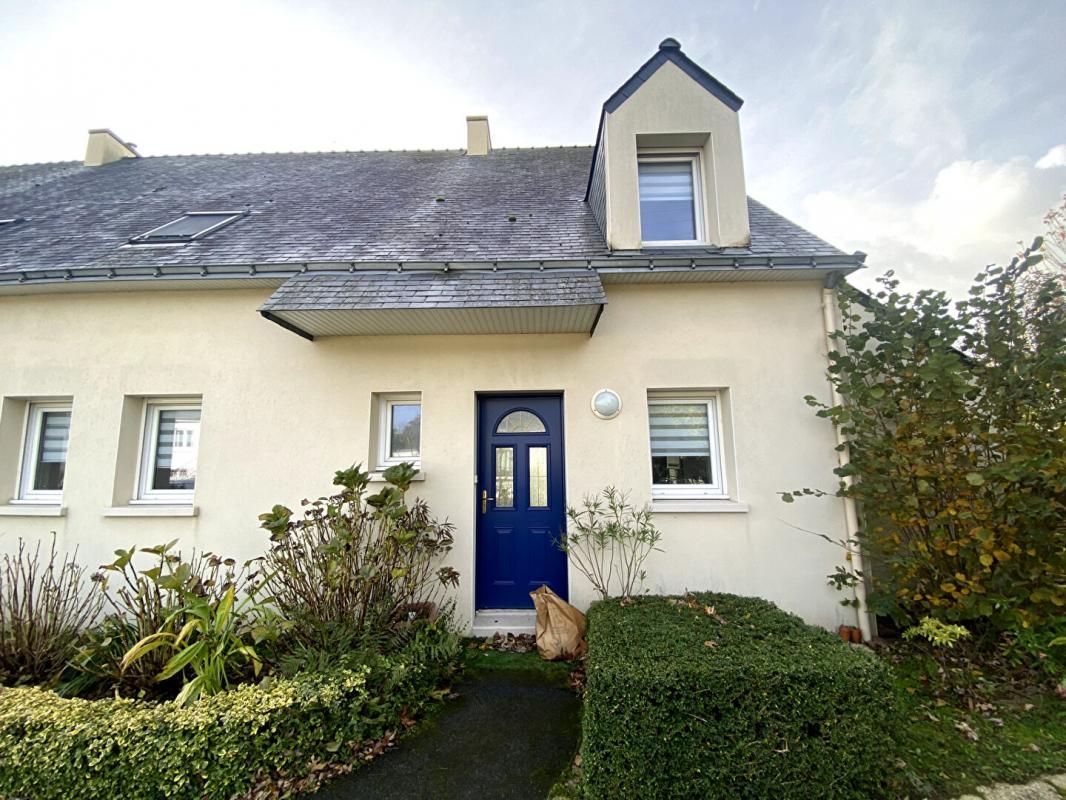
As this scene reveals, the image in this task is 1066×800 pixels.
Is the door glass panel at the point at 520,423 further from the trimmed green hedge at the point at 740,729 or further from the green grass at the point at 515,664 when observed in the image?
the trimmed green hedge at the point at 740,729

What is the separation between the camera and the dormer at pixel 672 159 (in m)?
5.50

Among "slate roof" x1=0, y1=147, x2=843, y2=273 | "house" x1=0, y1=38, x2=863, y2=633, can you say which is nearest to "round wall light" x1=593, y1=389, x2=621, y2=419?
"house" x1=0, y1=38, x2=863, y2=633

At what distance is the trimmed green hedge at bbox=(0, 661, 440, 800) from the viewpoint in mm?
2715

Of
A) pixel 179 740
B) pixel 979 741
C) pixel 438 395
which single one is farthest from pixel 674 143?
pixel 179 740

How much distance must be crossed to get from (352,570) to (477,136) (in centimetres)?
970

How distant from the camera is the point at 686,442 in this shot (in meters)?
5.27

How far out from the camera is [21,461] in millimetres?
5438

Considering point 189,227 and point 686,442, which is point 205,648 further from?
point 189,227

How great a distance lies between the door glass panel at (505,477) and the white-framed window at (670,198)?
3592mm

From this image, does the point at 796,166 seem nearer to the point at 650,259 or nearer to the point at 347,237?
the point at 650,259

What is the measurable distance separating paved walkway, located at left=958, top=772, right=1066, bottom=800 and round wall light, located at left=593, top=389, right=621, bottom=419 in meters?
3.85

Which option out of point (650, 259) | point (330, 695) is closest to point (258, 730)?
point (330, 695)

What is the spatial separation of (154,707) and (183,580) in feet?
3.37

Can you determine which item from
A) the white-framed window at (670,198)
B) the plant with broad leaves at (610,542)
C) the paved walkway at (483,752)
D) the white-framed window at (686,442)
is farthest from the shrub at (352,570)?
the white-framed window at (670,198)
